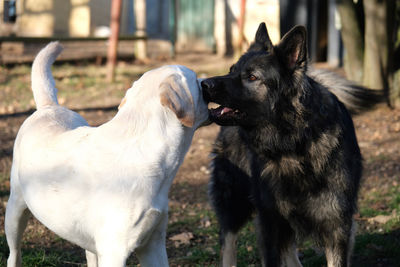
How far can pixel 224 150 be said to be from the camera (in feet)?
16.4

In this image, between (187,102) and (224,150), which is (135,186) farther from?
(224,150)

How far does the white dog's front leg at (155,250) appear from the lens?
11.5 ft

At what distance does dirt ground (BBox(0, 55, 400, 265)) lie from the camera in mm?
6500

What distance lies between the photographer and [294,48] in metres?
3.99

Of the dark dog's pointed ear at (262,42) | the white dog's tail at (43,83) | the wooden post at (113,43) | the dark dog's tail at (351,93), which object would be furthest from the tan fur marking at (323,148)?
the wooden post at (113,43)

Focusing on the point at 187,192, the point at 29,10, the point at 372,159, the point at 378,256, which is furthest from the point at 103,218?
the point at 29,10

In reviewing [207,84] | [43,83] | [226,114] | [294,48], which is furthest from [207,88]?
[43,83]

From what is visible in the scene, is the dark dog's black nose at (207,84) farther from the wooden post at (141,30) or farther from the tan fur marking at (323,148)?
the wooden post at (141,30)

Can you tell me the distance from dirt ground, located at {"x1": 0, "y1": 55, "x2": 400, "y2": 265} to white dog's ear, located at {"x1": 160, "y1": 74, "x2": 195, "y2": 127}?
93.1 inches

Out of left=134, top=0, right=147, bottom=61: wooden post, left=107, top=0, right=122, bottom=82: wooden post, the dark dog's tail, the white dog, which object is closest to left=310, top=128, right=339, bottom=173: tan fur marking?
the dark dog's tail

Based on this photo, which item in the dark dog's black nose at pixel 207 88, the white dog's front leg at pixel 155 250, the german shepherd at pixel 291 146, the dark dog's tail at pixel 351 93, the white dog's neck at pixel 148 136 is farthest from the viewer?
the dark dog's tail at pixel 351 93

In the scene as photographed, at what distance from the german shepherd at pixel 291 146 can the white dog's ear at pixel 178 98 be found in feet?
1.66

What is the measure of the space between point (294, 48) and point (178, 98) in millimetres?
1149

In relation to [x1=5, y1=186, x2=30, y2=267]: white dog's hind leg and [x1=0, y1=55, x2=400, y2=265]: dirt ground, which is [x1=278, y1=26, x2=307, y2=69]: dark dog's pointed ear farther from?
[x1=5, y1=186, x2=30, y2=267]: white dog's hind leg
